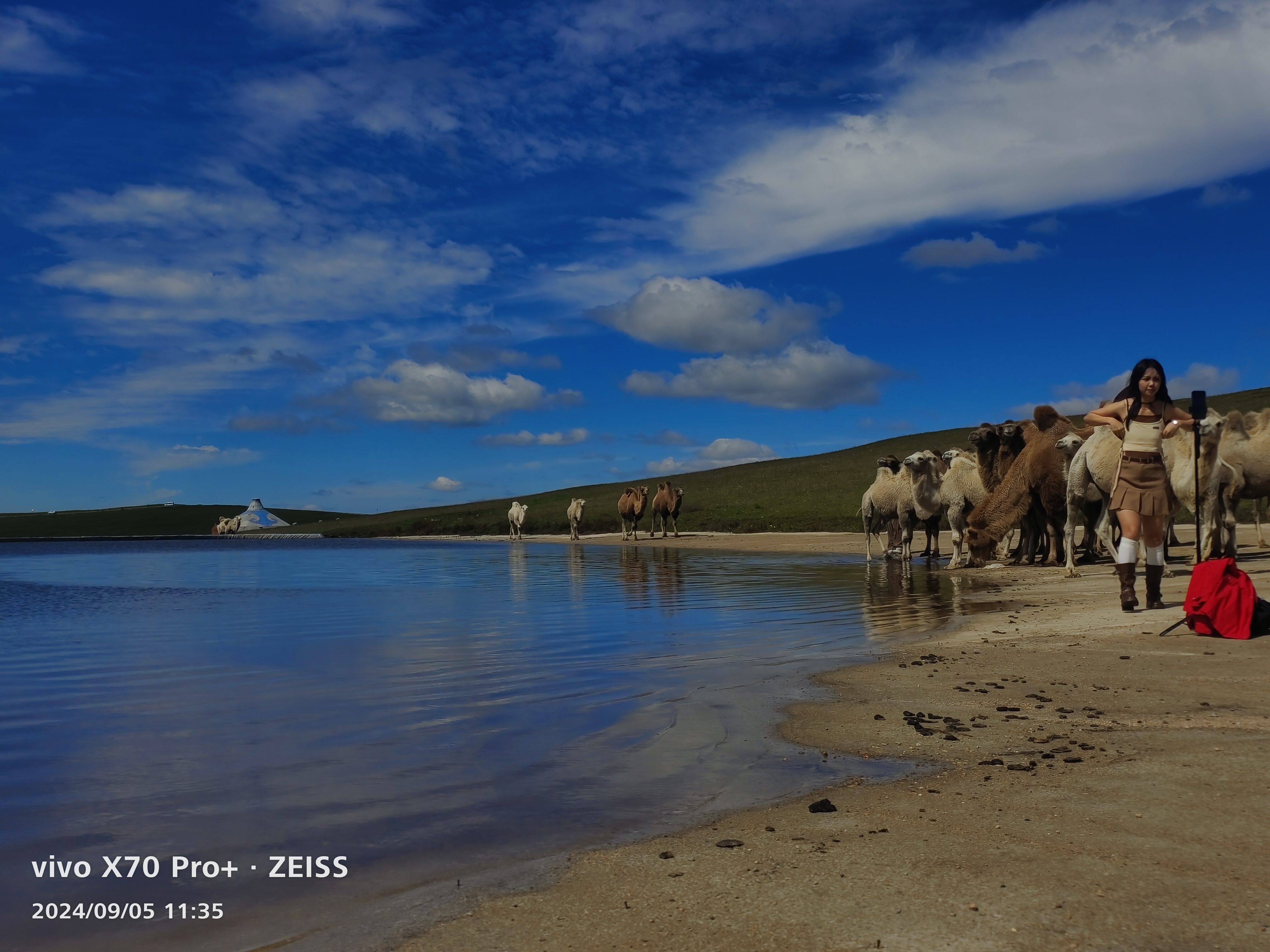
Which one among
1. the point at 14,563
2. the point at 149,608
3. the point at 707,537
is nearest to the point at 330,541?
the point at 14,563

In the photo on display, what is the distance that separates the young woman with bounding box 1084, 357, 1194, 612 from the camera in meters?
10.6

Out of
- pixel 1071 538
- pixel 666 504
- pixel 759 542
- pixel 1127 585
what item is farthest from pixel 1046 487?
pixel 666 504

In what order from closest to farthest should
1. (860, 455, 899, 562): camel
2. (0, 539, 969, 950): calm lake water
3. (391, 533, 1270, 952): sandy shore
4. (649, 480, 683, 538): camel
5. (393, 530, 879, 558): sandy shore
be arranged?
(391, 533, 1270, 952): sandy shore
(0, 539, 969, 950): calm lake water
(860, 455, 899, 562): camel
(393, 530, 879, 558): sandy shore
(649, 480, 683, 538): camel

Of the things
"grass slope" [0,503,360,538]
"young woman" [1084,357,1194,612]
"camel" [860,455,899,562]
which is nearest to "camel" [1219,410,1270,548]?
"young woman" [1084,357,1194,612]

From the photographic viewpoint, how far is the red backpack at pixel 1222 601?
28.9 feet

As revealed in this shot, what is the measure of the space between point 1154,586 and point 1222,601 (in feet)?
6.96

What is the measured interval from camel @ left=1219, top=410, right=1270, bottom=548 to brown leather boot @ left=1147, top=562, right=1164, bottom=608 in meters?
7.06

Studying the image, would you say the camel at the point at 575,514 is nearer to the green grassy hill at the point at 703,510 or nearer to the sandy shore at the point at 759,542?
the sandy shore at the point at 759,542

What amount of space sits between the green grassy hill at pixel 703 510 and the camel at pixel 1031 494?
20.1 metres

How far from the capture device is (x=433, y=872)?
3828mm

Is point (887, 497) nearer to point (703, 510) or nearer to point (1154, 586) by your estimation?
point (1154, 586)

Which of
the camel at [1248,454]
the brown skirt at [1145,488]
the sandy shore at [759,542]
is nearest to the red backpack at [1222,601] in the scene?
the brown skirt at [1145,488]

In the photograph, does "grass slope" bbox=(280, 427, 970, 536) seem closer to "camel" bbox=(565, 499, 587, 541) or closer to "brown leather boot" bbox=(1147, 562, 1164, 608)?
"camel" bbox=(565, 499, 587, 541)

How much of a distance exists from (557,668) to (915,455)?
14569 millimetres
